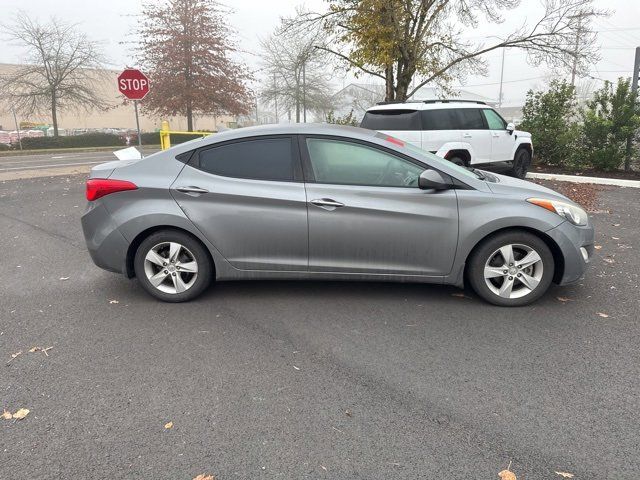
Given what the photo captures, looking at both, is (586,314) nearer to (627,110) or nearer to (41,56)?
(627,110)

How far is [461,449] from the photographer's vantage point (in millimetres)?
→ 2459

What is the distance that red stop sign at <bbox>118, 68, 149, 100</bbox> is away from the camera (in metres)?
12.1

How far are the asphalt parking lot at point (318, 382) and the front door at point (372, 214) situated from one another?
422mm

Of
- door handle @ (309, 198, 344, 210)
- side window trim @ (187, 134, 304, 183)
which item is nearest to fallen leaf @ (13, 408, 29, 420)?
side window trim @ (187, 134, 304, 183)

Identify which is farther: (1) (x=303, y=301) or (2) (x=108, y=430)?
Result: (1) (x=303, y=301)

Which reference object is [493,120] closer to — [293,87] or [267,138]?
[267,138]

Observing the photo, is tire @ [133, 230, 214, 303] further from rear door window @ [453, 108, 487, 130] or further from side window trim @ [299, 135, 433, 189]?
rear door window @ [453, 108, 487, 130]

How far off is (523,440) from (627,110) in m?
12.0

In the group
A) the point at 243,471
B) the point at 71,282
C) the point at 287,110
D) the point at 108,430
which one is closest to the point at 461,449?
the point at 243,471

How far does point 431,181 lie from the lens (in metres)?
4.04

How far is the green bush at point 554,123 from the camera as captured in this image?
13359 millimetres

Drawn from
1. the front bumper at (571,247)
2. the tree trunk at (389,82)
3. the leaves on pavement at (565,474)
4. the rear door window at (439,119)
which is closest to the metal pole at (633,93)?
the rear door window at (439,119)

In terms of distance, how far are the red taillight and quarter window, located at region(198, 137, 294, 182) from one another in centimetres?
68

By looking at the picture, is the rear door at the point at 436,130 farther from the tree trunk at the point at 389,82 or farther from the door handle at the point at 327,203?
the door handle at the point at 327,203
